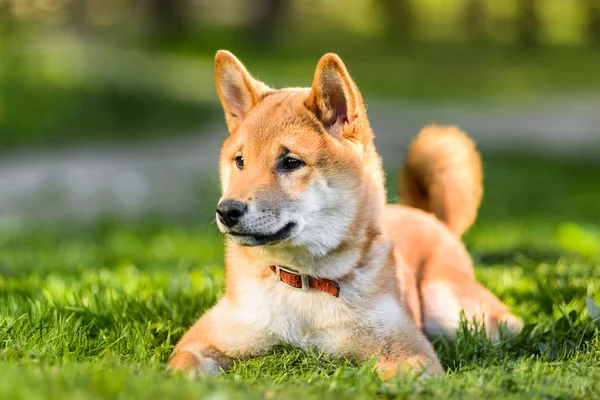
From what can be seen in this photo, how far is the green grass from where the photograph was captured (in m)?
3.11

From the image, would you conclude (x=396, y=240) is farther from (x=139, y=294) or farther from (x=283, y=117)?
(x=139, y=294)

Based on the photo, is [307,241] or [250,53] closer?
[307,241]

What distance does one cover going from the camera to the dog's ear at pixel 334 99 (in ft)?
13.0

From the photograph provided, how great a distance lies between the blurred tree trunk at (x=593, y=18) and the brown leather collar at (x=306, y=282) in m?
31.8

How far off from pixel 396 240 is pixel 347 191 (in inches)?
40.2

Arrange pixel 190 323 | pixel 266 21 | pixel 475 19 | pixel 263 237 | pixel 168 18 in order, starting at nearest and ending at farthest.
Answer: pixel 263 237 < pixel 190 323 < pixel 168 18 < pixel 266 21 < pixel 475 19

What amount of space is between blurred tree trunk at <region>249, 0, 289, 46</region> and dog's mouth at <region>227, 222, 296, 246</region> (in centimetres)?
2270

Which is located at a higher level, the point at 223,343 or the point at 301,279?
the point at 301,279

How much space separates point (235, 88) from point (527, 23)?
30.5 m

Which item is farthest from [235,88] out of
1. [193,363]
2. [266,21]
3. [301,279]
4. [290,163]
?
[266,21]

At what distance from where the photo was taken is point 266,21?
85.7ft

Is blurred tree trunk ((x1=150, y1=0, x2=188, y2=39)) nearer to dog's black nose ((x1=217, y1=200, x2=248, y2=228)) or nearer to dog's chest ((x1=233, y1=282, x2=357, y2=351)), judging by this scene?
dog's chest ((x1=233, y1=282, x2=357, y2=351))

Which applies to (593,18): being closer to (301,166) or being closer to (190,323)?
(190,323)

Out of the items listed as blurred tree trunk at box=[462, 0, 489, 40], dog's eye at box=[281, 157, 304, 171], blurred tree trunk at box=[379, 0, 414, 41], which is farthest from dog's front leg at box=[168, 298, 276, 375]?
blurred tree trunk at box=[462, 0, 489, 40]
